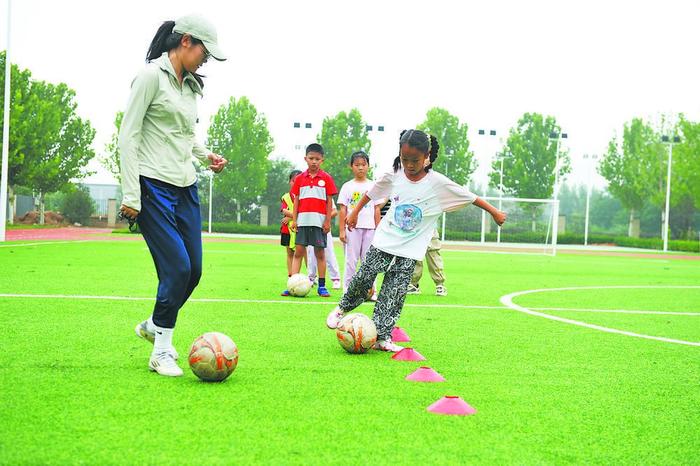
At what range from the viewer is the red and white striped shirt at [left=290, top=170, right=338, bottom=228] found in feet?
36.1

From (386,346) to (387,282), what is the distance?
597mm

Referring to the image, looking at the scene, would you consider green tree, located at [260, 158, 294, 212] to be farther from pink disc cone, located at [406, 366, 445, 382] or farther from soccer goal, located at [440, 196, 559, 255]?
pink disc cone, located at [406, 366, 445, 382]

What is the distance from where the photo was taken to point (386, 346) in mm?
6441

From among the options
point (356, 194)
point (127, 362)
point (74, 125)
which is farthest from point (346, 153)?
point (127, 362)

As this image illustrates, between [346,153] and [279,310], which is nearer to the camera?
[279,310]

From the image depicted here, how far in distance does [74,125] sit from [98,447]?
194 ft

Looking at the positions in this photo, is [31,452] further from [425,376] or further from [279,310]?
[279,310]

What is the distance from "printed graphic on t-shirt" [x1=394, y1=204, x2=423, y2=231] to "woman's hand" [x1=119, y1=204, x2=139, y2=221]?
Result: 2564mm

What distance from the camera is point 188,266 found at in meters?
5.11

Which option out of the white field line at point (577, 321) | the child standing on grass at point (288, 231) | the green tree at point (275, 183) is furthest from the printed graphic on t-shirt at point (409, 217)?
the green tree at point (275, 183)

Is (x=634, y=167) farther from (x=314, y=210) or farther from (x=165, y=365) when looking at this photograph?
(x=165, y=365)

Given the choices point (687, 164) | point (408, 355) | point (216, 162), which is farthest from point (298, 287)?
point (687, 164)

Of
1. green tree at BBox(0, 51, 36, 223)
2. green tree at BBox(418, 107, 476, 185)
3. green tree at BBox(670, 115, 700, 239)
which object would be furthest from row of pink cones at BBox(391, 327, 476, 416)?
green tree at BBox(418, 107, 476, 185)

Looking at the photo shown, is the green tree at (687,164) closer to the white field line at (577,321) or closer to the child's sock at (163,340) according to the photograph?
the white field line at (577,321)
